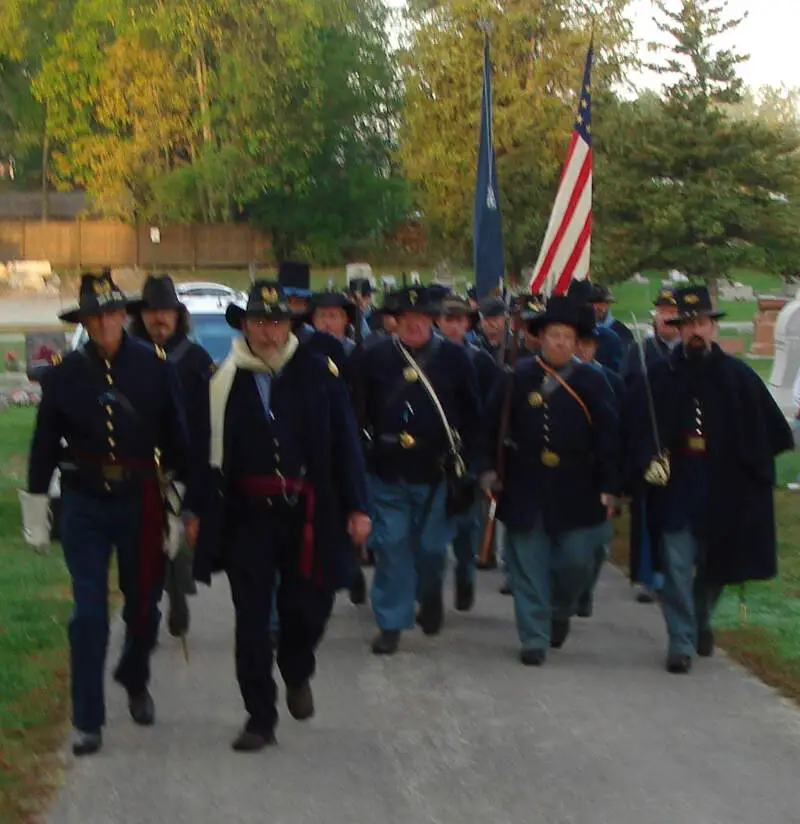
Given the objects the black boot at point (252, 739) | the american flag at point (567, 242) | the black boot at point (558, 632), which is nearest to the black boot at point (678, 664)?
the black boot at point (558, 632)

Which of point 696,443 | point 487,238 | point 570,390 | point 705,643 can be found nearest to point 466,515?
point 570,390

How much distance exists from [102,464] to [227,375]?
0.62 metres

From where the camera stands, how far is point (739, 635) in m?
9.03

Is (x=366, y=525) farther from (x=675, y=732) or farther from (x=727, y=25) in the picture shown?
(x=727, y=25)

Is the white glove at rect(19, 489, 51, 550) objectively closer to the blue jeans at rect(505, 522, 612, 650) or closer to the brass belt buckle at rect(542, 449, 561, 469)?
the blue jeans at rect(505, 522, 612, 650)

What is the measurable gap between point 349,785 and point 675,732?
1.56 meters

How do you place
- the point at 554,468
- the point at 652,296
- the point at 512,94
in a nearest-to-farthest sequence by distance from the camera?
the point at 554,468, the point at 652,296, the point at 512,94

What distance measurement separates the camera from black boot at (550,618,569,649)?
8688 millimetres

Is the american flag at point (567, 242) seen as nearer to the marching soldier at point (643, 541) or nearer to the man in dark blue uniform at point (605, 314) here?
the man in dark blue uniform at point (605, 314)

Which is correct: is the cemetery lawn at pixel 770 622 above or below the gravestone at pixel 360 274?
below

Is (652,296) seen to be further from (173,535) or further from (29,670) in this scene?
(173,535)

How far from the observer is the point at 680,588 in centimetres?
816

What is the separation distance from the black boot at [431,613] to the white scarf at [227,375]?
107 inches

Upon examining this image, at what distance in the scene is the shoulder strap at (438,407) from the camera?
8.85 m
